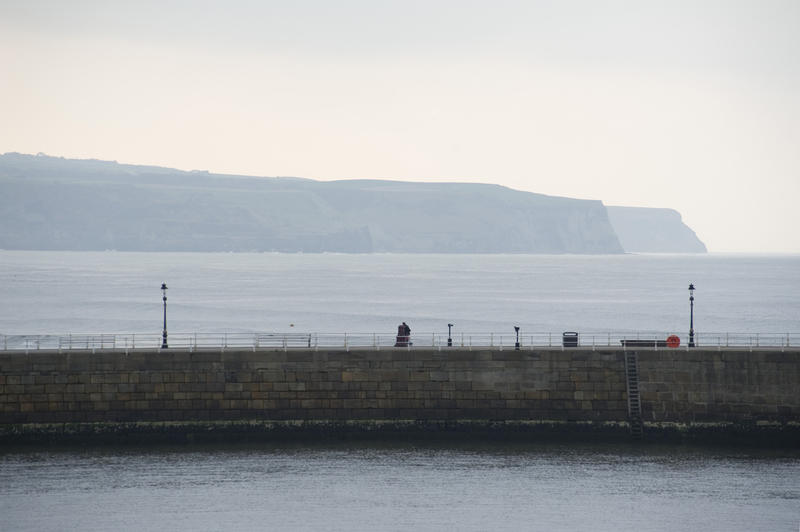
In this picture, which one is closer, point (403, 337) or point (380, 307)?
point (403, 337)

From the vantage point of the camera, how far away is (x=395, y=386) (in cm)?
4409

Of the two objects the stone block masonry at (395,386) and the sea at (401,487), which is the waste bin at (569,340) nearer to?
the stone block masonry at (395,386)

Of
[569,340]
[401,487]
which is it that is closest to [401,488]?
[401,487]

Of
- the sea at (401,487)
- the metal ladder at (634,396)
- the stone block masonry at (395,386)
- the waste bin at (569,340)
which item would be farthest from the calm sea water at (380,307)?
the sea at (401,487)

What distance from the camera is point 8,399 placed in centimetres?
4294

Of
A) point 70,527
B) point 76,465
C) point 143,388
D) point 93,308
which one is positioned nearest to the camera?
point 70,527

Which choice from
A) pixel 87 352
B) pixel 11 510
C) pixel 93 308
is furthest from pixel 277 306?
pixel 11 510

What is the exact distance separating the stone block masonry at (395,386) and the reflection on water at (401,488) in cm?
163

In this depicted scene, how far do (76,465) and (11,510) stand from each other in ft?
17.6

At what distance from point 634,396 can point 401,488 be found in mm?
12145

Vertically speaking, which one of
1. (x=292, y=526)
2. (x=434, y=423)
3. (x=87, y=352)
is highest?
(x=87, y=352)

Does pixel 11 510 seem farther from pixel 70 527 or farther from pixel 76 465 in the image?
pixel 76 465

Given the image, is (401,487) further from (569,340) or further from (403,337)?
(569,340)

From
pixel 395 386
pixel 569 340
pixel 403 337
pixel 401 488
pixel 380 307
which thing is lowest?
pixel 401 488
